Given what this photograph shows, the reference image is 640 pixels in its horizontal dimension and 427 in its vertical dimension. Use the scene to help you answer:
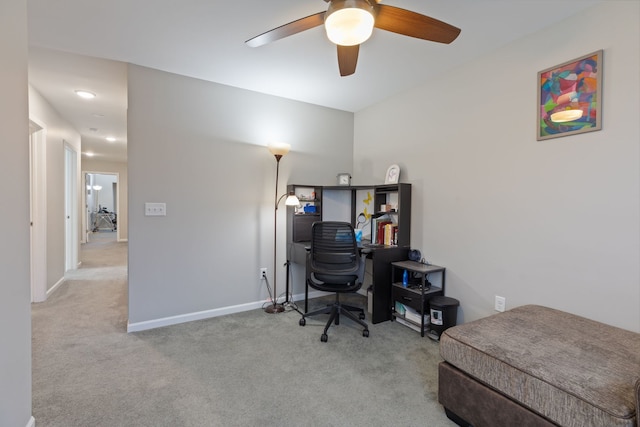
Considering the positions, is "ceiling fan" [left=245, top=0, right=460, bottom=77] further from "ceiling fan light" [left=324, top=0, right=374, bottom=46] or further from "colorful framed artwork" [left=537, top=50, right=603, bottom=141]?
"colorful framed artwork" [left=537, top=50, right=603, bottom=141]

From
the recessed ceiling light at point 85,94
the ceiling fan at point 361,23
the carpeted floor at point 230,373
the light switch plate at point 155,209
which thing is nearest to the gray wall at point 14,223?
the carpeted floor at point 230,373

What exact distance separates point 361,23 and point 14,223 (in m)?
1.94

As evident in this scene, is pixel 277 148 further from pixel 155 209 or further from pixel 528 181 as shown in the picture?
pixel 528 181

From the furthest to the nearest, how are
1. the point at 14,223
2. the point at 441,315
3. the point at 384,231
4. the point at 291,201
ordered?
the point at 384,231, the point at 291,201, the point at 441,315, the point at 14,223

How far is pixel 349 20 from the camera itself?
141cm

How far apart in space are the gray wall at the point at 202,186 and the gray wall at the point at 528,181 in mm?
1555

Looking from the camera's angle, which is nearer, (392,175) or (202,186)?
(202,186)

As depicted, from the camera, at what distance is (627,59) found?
5.77 ft

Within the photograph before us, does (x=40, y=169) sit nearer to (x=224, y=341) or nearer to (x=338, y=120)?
(x=224, y=341)

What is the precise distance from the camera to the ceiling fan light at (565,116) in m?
1.96

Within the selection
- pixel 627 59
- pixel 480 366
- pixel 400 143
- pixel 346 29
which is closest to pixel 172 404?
pixel 480 366

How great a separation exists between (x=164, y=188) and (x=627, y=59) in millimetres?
3646

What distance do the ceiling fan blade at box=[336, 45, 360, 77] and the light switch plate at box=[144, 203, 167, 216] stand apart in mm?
2123

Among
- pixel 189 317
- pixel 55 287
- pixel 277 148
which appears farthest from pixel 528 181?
pixel 55 287
